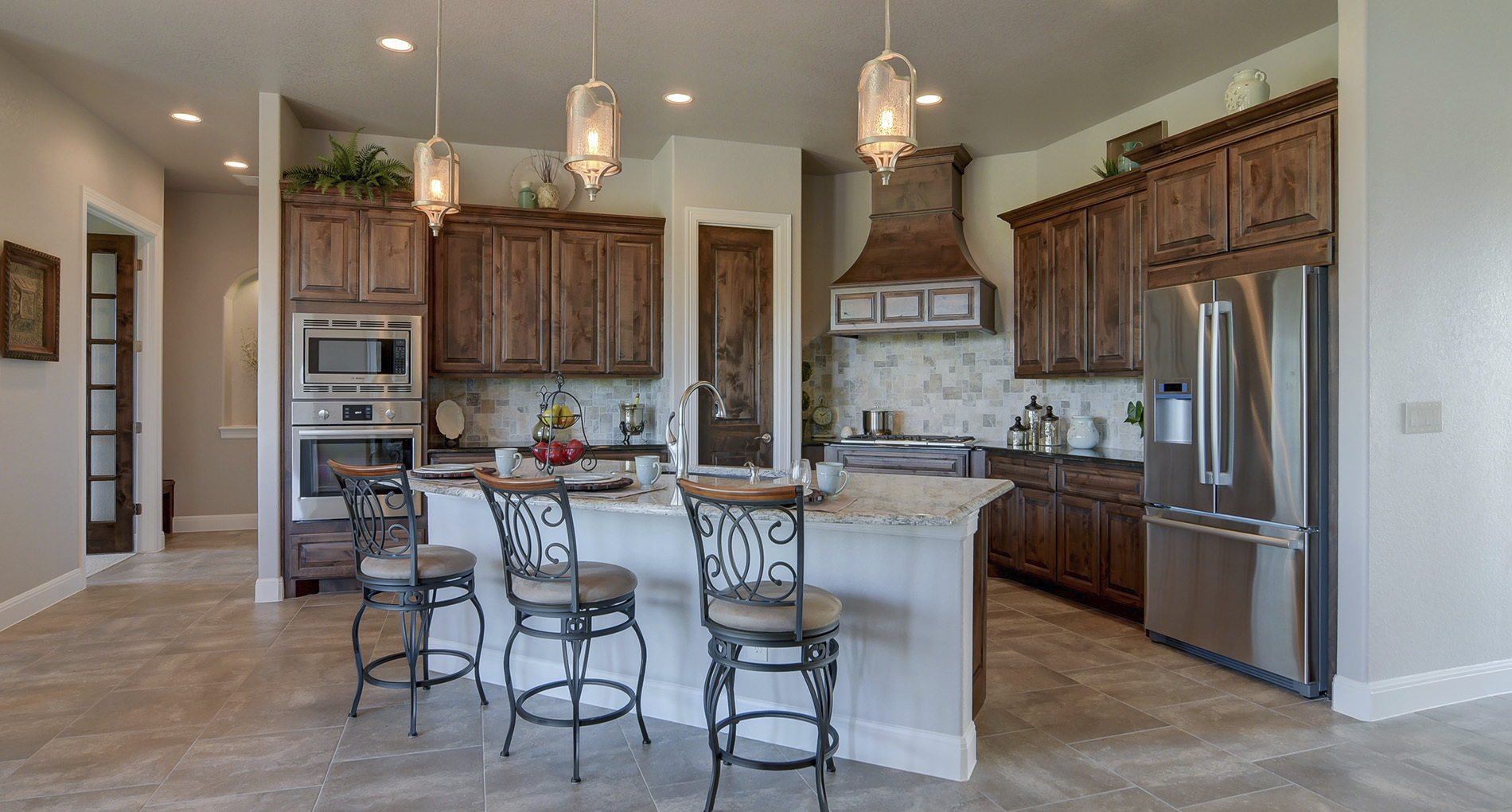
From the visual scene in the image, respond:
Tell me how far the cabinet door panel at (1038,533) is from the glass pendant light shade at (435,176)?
11.7 ft

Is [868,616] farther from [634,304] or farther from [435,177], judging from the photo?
[634,304]

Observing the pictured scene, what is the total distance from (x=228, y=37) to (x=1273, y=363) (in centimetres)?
493

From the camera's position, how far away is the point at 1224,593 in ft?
11.6

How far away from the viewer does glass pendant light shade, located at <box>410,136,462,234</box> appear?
3232 mm

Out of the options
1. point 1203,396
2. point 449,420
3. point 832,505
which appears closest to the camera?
point 832,505

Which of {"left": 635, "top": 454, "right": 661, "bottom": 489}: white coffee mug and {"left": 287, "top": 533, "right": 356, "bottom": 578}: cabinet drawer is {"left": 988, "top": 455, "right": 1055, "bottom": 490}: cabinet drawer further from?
{"left": 287, "top": 533, "right": 356, "bottom": 578}: cabinet drawer

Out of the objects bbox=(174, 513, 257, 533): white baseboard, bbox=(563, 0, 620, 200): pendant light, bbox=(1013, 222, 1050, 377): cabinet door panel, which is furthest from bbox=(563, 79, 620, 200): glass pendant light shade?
bbox=(174, 513, 257, 533): white baseboard

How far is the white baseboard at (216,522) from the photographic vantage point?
7078 millimetres

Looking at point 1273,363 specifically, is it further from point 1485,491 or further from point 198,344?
point 198,344

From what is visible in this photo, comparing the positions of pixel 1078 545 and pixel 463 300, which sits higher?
pixel 463 300

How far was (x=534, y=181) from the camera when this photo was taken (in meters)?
5.77

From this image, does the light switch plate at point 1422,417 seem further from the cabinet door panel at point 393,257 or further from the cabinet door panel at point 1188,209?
the cabinet door panel at point 393,257

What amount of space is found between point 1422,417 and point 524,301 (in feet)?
15.4

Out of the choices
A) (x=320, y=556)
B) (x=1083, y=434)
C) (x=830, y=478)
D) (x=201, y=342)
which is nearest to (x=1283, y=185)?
(x=1083, y=434)
